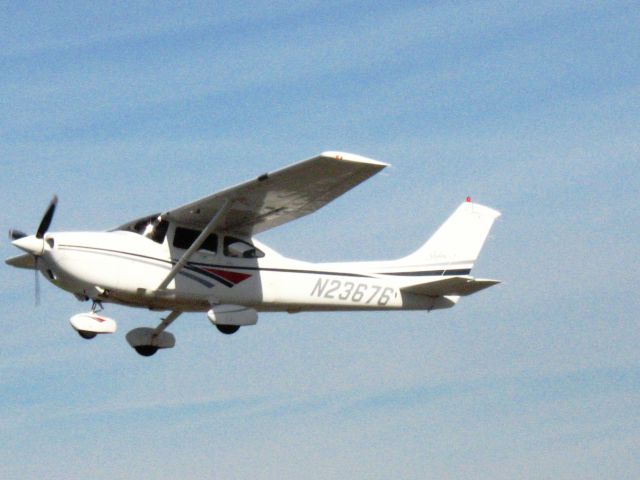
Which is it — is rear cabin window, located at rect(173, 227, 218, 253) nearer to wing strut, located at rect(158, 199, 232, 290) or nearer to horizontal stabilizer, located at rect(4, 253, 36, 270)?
wing strut, located at rect(158, 199, 232, 290)

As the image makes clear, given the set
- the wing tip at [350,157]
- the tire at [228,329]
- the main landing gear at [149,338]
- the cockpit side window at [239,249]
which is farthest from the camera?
the main landing gear at [149,338]

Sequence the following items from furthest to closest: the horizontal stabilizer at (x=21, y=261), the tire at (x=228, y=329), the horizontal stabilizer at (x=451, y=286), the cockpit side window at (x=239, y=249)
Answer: the horizontal stabilizer at (x=21, y=261) < the horizontal stabilizer at (x=451, y=286) < the cockpit side window at (x=239, y=249) < the tire at (x=228, y=329)

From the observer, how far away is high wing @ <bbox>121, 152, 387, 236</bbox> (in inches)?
772

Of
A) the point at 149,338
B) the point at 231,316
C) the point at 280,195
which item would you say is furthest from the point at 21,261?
the point at 280,195

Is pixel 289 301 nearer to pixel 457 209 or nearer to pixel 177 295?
pixel 177 295

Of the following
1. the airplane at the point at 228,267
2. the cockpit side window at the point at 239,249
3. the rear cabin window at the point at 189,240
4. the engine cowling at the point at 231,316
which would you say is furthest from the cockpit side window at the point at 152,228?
the engine cowling at the point at 231,316

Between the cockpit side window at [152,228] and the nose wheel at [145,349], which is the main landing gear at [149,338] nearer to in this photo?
the nose wheel at [145,349]

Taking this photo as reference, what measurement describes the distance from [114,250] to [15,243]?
1462mm

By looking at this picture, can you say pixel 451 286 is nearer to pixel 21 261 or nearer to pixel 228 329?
pixel 228 329

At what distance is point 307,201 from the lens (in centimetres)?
2141

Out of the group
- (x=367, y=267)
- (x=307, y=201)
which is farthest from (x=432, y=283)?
(x=307, y=201)

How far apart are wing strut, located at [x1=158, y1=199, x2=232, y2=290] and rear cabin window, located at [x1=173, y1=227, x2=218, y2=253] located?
277 millimetres

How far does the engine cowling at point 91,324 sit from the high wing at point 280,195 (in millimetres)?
1658

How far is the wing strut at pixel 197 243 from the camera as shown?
2105cm
